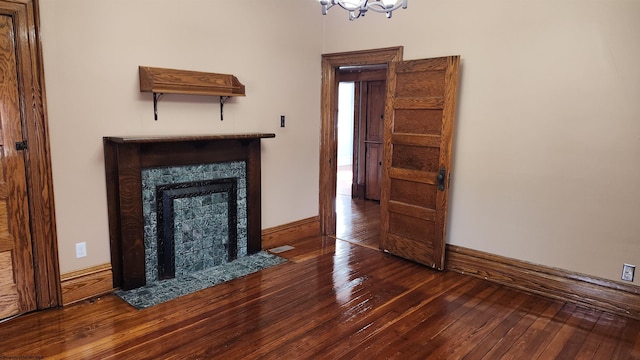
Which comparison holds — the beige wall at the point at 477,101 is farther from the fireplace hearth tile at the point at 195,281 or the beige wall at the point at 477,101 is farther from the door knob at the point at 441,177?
the fireplace hearth tile at the point at 195,281

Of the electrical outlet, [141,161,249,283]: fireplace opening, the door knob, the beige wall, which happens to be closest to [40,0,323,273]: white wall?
the beige wall

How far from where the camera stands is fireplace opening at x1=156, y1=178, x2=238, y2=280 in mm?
3426

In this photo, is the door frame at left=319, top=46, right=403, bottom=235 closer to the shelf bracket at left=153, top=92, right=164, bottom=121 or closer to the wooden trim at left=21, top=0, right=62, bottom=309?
the shelf bracket at left=153, top=92, right=164, bottom=121

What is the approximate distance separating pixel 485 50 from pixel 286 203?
8.07 ft

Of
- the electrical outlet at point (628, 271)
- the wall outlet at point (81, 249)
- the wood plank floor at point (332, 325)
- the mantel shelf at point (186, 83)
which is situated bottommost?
the wood plank floor at point (332, 325)

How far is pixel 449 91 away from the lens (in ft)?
11.8

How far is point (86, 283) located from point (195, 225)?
3.02ft

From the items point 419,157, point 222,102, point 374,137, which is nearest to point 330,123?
point 419,157

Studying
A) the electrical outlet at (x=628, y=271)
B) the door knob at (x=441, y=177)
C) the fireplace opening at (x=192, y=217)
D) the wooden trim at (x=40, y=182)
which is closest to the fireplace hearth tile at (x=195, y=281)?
the fireplace opening at (x=192, y=217)

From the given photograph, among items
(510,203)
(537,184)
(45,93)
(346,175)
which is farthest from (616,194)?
(346,175)

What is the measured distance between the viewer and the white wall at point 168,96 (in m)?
2.90

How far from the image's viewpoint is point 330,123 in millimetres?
4746

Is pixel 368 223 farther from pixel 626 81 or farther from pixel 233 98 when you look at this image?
pixel 626 81

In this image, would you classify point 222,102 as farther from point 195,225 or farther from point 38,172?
point 38,172
